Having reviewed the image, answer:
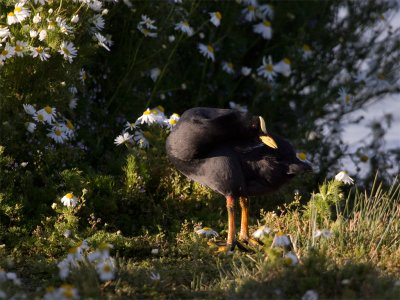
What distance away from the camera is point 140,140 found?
630 cm

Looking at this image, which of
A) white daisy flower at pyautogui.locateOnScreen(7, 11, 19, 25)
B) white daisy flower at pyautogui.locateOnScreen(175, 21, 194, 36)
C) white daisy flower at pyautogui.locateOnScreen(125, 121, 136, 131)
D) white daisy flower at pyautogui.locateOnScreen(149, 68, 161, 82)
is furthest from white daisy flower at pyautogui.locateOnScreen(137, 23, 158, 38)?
white daisy flower at pyautogui.locateOnScreen(7, 11, 19, 25)

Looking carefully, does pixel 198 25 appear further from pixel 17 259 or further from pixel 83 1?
pixel 17 259

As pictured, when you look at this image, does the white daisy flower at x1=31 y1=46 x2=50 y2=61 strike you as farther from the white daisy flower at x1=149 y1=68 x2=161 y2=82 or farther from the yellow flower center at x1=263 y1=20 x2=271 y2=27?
the yellow flower center at x1=263 y1=20 x2=271 y2=27

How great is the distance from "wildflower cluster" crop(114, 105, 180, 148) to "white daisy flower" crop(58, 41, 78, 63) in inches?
29.6

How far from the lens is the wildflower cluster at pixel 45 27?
18.7ft

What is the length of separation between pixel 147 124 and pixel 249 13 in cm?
191

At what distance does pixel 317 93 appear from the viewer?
7.75 meters

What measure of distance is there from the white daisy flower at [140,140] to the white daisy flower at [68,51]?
3.05 feet

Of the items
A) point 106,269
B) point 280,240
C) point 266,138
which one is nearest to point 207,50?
point 266,138

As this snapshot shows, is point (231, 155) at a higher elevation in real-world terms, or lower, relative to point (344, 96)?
lower

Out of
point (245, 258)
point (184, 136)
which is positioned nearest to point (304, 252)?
point (245, 258)

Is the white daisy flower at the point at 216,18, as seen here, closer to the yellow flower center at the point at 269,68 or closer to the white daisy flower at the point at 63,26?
the yellow flower center at the point at 269,68

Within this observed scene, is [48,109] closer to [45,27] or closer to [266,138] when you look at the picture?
[45,27]

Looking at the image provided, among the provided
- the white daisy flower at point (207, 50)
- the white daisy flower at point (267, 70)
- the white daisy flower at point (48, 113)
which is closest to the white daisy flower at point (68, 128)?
the white daisy flower at point (48, 113)
